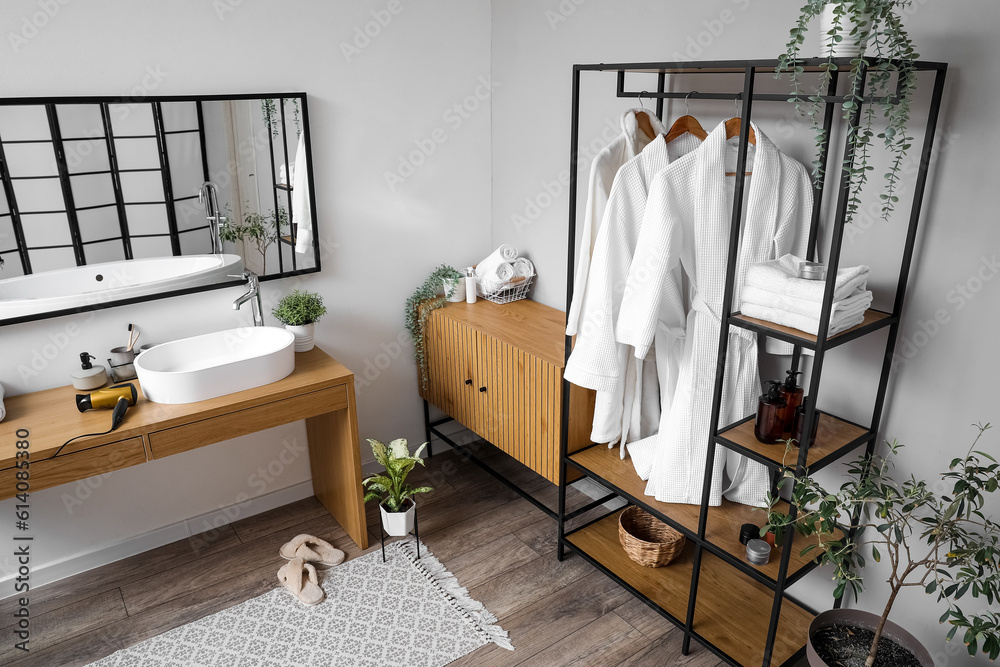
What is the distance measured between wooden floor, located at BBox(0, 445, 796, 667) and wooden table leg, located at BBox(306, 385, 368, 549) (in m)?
0.07

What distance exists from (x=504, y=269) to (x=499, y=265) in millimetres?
30

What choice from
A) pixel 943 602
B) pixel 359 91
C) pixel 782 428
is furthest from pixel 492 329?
pixel 943 602

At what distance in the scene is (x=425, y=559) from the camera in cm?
281

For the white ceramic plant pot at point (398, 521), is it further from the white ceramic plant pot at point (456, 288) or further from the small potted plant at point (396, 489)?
the white ceramic plant pot at point (456, 288)

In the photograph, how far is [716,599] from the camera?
2471 millimetres

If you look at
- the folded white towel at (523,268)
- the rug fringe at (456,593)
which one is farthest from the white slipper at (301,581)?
the folded white towel at (523,268)

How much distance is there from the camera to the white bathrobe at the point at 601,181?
7.47ft

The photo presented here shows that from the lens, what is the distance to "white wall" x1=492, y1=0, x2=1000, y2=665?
1729mm

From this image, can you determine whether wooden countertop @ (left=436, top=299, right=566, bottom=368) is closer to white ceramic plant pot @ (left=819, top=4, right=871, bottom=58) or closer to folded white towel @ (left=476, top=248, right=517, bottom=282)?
folded white towel @ (left=476, top=248, right=517, bottom=282)

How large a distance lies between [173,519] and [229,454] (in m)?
→ 0.34

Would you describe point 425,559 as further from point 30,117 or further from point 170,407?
point 30,117

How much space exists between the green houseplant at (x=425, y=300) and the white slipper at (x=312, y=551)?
96cm

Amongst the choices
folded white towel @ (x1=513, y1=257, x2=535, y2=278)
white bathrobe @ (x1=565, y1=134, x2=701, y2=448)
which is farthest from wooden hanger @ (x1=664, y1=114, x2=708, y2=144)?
folded white towel @ (x1=513, y1=257, x2=535, y2=278)

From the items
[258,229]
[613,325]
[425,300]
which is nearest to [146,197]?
[258,229]
